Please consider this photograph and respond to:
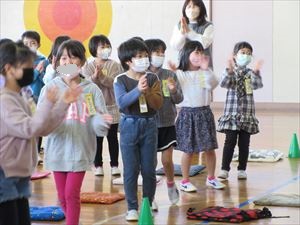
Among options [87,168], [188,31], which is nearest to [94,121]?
[87,168]

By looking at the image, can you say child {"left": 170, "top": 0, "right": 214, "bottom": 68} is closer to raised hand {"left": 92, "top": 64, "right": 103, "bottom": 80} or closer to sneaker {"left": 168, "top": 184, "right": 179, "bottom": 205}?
raised hand {"left": 92, "top": 64, "right": 103, "bottom": 80}

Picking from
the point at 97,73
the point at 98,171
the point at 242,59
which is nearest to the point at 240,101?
the point at 242,59

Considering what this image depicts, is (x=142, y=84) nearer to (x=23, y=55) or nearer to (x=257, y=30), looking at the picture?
(x=23, y=55)

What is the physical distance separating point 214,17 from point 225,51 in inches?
24.5

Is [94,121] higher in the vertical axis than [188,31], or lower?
Answer: lower

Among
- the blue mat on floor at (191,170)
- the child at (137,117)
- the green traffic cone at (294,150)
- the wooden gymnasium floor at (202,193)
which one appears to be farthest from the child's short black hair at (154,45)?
the green traffic cone at (294,150)

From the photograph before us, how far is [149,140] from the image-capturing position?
175 inches

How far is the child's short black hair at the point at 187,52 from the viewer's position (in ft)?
17.6

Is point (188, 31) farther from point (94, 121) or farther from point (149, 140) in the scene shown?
point (94, 121)

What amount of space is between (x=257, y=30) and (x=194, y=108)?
6461 mm

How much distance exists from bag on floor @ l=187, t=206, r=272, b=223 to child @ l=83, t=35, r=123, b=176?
5.61ft

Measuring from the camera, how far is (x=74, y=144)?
399cm

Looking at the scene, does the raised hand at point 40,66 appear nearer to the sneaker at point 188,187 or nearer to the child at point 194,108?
the child at point 194,108

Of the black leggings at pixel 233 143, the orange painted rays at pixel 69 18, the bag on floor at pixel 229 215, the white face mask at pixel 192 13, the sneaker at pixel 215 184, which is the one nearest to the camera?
the bag on floor at pixel 229 215
